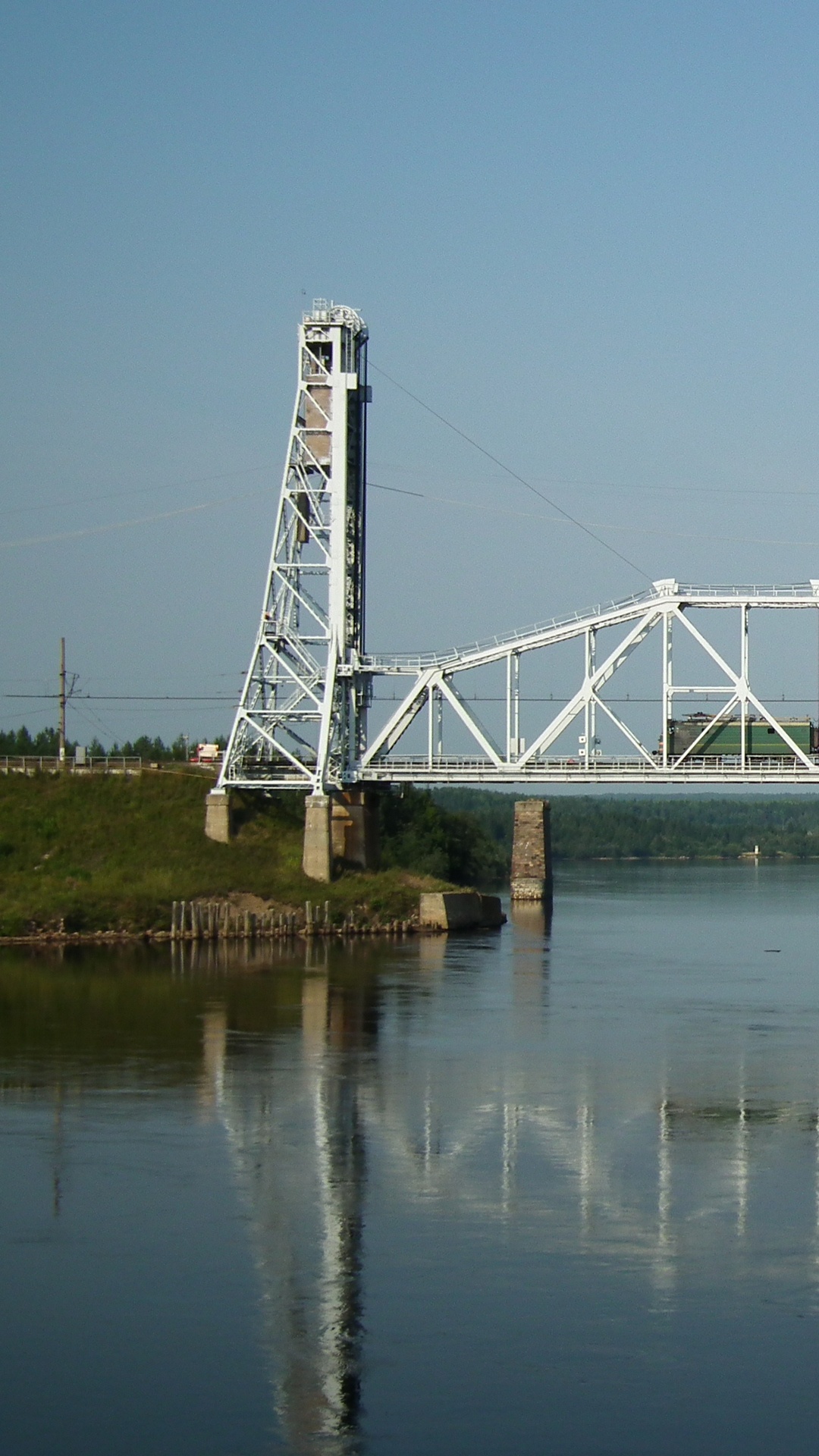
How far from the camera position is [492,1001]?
51.9 meters

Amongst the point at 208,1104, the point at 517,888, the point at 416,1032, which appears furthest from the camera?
the point at 517,888

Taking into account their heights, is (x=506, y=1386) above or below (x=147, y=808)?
below

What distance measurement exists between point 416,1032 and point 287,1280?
22481mm

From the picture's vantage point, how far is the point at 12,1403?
1859 cm

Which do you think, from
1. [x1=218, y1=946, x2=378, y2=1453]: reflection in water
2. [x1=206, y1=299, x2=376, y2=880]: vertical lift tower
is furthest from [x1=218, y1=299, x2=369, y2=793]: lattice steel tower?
[x1=218, y1=946, x2=378, y2=1453]: reflection in water

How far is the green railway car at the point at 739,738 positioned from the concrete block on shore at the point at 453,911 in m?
11.2

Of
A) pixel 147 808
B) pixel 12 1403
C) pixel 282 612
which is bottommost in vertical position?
pixel 12 1403

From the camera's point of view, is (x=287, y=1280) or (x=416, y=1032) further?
(x=416, y=1032)

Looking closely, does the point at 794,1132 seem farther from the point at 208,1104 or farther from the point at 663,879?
the point at 663,879

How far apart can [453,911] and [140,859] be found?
13.3 metres

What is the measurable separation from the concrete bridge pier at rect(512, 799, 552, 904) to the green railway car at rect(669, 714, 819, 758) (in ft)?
57.6

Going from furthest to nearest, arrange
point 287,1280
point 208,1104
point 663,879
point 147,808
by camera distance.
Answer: point 663,879, point 147,808, point 208,1104, point 287,1280

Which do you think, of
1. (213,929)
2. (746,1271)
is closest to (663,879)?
(213,929)

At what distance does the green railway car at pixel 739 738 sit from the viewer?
80.8 metres
